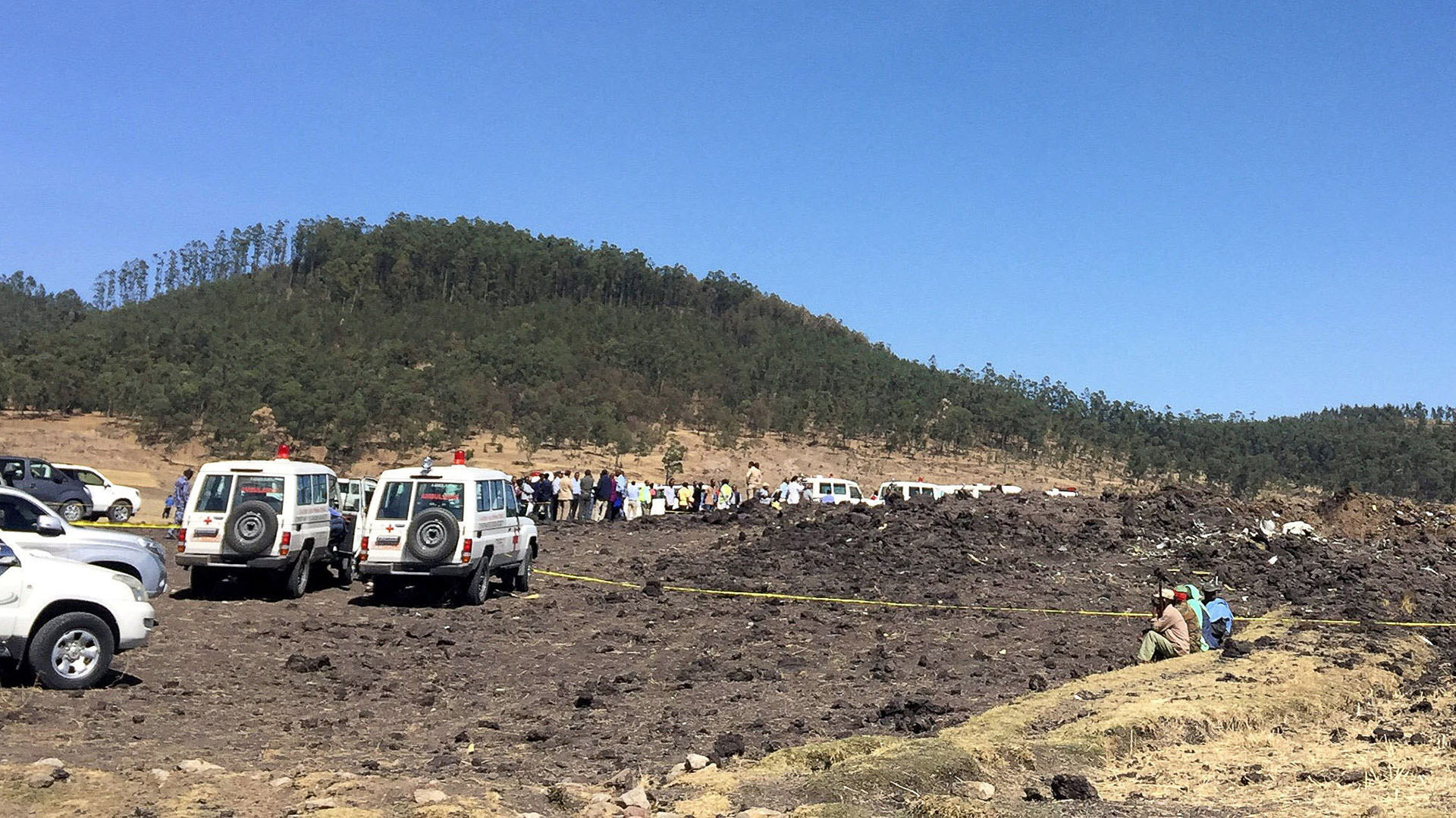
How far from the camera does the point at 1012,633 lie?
17891 millimetres

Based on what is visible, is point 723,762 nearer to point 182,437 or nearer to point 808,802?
point 808,802

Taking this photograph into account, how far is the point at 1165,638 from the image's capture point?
46.3ft

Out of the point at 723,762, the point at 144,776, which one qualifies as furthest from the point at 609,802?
the point at 144,776

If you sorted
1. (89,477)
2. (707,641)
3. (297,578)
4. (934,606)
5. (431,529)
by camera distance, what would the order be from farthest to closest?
1. (89,477)
2. (934,606)
3. (297,578)
4. (431,529)
5. (707,641)

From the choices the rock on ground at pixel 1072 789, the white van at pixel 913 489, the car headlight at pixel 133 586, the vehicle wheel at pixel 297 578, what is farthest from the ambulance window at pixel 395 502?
the white van at pixel 913 489

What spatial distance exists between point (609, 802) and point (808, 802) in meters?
1.28

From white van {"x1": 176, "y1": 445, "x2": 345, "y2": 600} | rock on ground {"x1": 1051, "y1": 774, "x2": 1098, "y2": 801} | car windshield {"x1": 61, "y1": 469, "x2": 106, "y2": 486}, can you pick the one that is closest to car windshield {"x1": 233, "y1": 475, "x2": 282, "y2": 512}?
white van {"x1": 176, "y1": 445, "x2": 345, "y2": 600}

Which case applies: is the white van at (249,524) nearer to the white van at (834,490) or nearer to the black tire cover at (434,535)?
the black tire cover at (434,535)

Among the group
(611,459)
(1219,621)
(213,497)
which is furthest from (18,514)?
(611,459)

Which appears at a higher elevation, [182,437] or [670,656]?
[182,437]

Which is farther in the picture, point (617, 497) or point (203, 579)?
point (617, 497)

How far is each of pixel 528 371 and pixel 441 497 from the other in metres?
62.3

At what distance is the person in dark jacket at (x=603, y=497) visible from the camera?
129 ft

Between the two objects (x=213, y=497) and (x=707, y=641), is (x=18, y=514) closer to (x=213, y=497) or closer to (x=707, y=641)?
(x=213, y=497)
